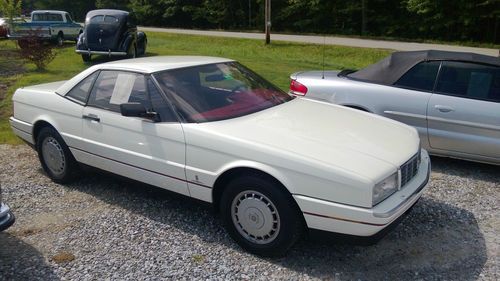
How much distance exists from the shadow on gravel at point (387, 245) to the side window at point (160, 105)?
65 centimetres

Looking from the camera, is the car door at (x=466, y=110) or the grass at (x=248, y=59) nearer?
the car door at (x=466, y=110)

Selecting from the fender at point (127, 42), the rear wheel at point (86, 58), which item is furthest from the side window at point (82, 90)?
the rear wheel at point (86, 58)

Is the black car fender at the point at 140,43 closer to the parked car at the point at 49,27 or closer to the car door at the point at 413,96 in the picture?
the parked car at the point at 49,27

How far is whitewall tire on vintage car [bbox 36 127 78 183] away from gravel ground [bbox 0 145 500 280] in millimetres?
167

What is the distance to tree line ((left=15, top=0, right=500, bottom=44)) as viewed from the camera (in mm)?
26812

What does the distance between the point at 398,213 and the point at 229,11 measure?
→ 120ft

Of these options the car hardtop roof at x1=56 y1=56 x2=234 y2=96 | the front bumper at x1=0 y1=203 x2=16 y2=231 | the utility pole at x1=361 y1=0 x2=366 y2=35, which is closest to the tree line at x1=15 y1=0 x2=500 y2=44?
the utility pole at x1=361 y1=0 x2=366 y2=35

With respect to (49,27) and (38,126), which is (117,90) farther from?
(49,27)

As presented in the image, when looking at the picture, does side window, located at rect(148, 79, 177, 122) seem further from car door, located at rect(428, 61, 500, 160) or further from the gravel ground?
car door, located at rect(428, 61, 500, 160)

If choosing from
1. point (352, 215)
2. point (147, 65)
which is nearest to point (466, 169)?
point (352, 215)

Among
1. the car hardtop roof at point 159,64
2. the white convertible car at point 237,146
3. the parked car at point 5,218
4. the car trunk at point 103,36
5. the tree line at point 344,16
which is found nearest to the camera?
the white convertible car at point 237,146

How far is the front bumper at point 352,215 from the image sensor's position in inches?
118

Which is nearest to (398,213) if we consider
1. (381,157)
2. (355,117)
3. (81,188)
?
(381,157)

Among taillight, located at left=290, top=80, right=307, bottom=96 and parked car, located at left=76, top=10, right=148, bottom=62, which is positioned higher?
parked car, located at left=76, top=10, right=148, bottom=62
